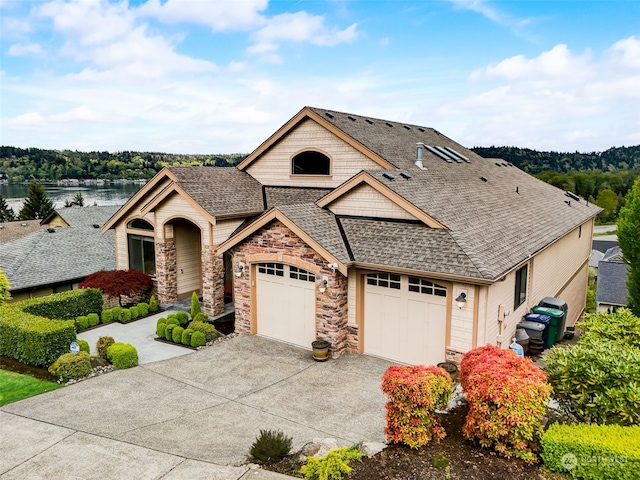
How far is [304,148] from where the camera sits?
59.9 feet

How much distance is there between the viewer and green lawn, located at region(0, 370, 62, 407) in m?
10.6

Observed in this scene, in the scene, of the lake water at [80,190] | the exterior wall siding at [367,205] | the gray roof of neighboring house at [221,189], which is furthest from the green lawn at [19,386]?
the lake water at [80,190]

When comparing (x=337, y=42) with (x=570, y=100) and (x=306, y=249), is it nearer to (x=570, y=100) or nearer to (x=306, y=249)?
(x=306, y=249)

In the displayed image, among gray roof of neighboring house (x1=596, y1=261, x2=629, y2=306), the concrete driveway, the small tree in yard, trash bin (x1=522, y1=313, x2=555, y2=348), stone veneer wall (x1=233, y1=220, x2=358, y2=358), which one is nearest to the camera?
the concrete driveway

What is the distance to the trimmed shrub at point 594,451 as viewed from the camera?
240 inches

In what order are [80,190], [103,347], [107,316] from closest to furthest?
1. [103,347]
2. [107,316]
3. [80,190]

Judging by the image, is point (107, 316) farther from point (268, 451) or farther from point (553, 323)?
point (553, 323)

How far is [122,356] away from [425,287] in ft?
26.3

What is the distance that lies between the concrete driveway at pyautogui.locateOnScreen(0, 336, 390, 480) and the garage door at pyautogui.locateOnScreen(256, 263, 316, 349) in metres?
0.74

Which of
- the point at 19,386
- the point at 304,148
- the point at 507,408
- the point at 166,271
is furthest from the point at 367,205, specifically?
the point at 19,386

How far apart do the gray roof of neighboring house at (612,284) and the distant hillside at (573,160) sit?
235ft

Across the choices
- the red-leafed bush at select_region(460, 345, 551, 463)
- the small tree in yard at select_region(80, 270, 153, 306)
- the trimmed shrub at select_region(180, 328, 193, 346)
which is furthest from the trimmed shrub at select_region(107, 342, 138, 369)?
the red-leafed bush at select_region(460, 345, 551, 463)

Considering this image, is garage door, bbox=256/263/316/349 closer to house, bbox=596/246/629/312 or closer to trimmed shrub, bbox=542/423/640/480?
trimmed shrub, bbox=542/423/640/480

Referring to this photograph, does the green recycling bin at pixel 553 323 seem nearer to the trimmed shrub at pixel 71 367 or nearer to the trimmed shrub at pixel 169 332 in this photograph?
the trimmed shrub at pixel 169 332
